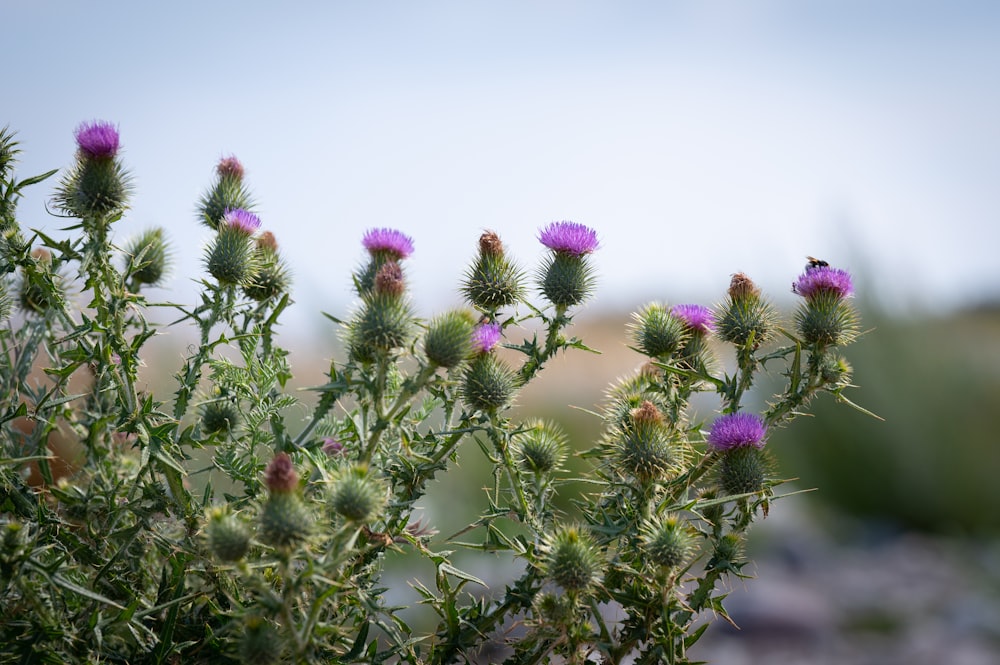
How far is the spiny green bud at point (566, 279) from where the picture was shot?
8.75 feet

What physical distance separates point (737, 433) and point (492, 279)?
0.84 metres

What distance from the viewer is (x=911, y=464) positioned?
12.6m

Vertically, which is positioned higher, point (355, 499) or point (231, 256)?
point (231, 256)

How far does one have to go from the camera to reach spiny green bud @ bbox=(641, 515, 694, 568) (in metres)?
1.97

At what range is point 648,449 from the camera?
7.27ft

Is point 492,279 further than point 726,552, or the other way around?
point 492,279

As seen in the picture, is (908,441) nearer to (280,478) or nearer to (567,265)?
(567,265)

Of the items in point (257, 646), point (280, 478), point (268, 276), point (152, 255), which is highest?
point (152, 255)

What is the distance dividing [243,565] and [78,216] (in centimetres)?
131

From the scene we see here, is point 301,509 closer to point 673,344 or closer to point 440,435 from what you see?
point 440,435

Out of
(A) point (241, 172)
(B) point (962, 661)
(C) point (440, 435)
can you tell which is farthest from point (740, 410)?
(B) point (962, 661)

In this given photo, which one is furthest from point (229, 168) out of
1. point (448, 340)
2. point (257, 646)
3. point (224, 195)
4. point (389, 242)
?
point (257, 646)

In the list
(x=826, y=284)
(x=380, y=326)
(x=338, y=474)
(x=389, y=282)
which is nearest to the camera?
(x=338, y=474)

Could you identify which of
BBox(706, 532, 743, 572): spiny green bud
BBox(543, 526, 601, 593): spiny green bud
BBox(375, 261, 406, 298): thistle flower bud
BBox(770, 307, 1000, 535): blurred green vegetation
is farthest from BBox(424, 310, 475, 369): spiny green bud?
BBox(770, 307, 1000, 535): blurred green vegetation
